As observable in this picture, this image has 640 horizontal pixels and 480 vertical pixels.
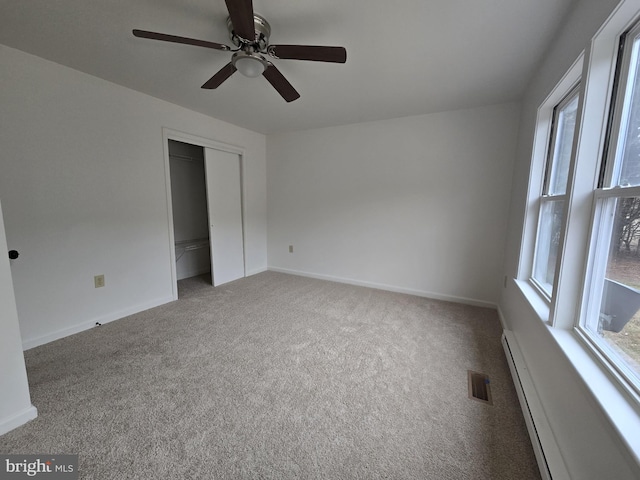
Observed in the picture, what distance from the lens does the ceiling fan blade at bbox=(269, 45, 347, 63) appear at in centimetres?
140

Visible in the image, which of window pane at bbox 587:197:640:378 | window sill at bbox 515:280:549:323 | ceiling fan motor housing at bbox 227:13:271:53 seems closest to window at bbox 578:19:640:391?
window pane at bbox 587:197:640:378

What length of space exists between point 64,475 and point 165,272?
2.15m

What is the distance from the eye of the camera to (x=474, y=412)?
1.47m

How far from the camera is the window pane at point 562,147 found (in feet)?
5.47

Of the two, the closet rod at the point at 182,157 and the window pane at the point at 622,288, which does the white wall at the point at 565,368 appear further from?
the closet rod at the point at 182,157

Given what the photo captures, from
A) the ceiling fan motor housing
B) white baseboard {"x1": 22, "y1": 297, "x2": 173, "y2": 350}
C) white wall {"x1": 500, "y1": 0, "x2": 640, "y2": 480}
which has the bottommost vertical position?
white baseboard {"x1": 22, "y1": 297, "x2": 173, "y2": 350}

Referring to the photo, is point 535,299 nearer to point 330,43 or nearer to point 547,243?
point 547,243

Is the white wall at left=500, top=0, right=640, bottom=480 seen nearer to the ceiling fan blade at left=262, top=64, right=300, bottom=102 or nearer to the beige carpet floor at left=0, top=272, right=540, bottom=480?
the beige carpet floor at left=0, top=272, right=540, bottom=480

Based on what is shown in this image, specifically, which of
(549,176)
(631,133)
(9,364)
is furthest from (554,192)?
(9,364)

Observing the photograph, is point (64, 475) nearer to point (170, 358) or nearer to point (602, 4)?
point (170, 358)

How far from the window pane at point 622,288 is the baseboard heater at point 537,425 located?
51 cm

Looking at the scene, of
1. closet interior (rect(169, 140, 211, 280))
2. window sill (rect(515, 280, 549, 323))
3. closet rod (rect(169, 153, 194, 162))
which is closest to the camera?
window sill (rect(515, 280, 549, 323))

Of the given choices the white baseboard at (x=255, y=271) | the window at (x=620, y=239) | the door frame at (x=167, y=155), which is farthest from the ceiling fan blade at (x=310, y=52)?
the white baseboard at (x=255, y=271)

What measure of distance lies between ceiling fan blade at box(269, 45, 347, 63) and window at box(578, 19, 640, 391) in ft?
4.21
